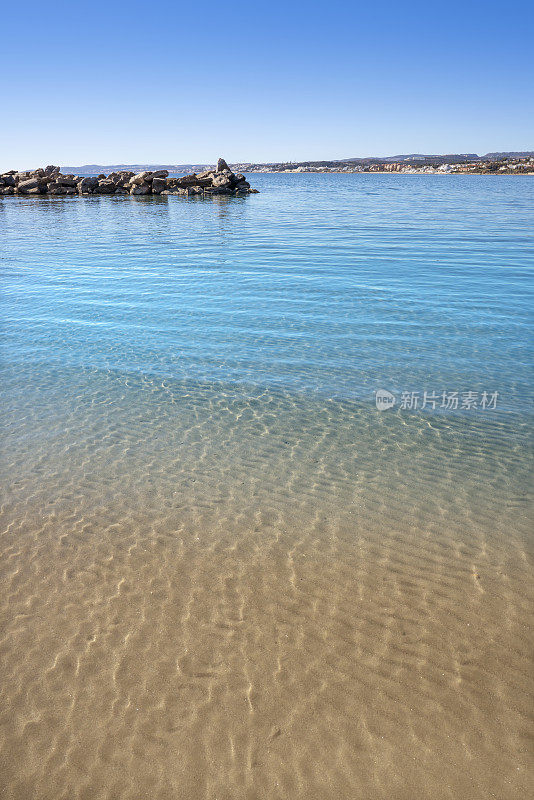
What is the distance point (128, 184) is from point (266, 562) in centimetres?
7826

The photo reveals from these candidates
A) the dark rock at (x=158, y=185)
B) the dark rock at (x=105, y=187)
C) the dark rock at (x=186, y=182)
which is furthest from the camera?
the dark rock at (x=105, y=187)

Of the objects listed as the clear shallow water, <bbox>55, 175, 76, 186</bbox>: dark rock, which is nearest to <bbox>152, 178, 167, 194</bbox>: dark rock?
<bbox>55, 175, 76, 186</bbox>: dark rock

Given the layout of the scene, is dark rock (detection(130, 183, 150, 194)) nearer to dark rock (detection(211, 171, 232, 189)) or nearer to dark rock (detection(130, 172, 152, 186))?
dark rock (detection(130, 172, 152, 186))

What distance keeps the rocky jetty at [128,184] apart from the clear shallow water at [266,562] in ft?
204

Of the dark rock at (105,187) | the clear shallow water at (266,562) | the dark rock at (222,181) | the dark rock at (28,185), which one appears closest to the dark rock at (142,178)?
the dark rock at (105,187)

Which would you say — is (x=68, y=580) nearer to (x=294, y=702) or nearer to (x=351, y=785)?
(x=294, y=702)

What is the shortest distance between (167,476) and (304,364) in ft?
16.3

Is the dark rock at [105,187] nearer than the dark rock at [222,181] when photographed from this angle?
No

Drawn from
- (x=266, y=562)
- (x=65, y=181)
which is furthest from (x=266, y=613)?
(x=65, y=181)

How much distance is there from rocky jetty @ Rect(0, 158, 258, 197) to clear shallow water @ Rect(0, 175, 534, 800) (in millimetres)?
62198

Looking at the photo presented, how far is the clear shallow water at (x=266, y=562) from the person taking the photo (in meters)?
3.83

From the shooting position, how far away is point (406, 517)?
6285mm

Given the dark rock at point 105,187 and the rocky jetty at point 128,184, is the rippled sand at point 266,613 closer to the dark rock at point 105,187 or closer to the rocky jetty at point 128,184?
the rocky jetty at point 128,184

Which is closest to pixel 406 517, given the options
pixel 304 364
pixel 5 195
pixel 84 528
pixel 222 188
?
pixel 84 528
